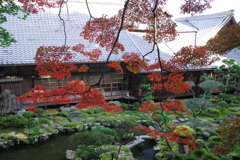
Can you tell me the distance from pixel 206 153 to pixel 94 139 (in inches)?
155

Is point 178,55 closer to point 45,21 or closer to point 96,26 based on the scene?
point 96,26

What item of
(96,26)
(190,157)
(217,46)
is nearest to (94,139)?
(190,157)

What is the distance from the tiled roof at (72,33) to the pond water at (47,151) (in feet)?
14.8

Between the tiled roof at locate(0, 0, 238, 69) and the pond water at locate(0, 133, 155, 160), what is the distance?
4.50 meters

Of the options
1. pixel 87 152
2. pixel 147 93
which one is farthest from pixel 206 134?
pixel 87 152

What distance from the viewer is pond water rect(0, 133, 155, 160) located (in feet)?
23.3

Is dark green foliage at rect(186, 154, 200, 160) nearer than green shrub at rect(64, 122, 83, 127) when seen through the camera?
Yes

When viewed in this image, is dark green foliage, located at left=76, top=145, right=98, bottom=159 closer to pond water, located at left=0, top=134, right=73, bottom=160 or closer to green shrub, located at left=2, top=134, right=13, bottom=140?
pond water, located at left=0, top=134, right=73, bottom=160

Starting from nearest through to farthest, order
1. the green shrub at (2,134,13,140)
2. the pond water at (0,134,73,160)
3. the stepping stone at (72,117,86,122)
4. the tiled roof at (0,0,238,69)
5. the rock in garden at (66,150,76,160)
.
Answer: the rock in garden at (66,150,76,160) < the pond water at (0,134,73,160) < the green shrub at (2,134,13,140) < the stepping stone at (72,117,86,122) < the tiled roof at (0,0,238,69)

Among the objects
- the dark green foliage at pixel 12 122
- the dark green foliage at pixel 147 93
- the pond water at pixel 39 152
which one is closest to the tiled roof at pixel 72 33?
the dark green foliage at pixel 147 93

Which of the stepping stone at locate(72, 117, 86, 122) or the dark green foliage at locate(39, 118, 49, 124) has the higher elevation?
the dark green foliage at locate(39, 118, 49, 124)

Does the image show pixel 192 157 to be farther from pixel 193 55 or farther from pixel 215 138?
pixel 193 55

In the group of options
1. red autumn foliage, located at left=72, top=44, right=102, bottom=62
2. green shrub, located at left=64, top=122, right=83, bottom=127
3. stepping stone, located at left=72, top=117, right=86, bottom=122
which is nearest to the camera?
red autumn foliage, located at left=72, top=44, right=102, bottom=62

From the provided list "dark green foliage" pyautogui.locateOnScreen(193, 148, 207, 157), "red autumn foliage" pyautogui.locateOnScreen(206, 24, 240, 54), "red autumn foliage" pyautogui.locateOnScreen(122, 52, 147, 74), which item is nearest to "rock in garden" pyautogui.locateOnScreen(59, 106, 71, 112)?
"red autumn foliage" pyautogui.locateOnScreen(122, 52, 147, 74)
